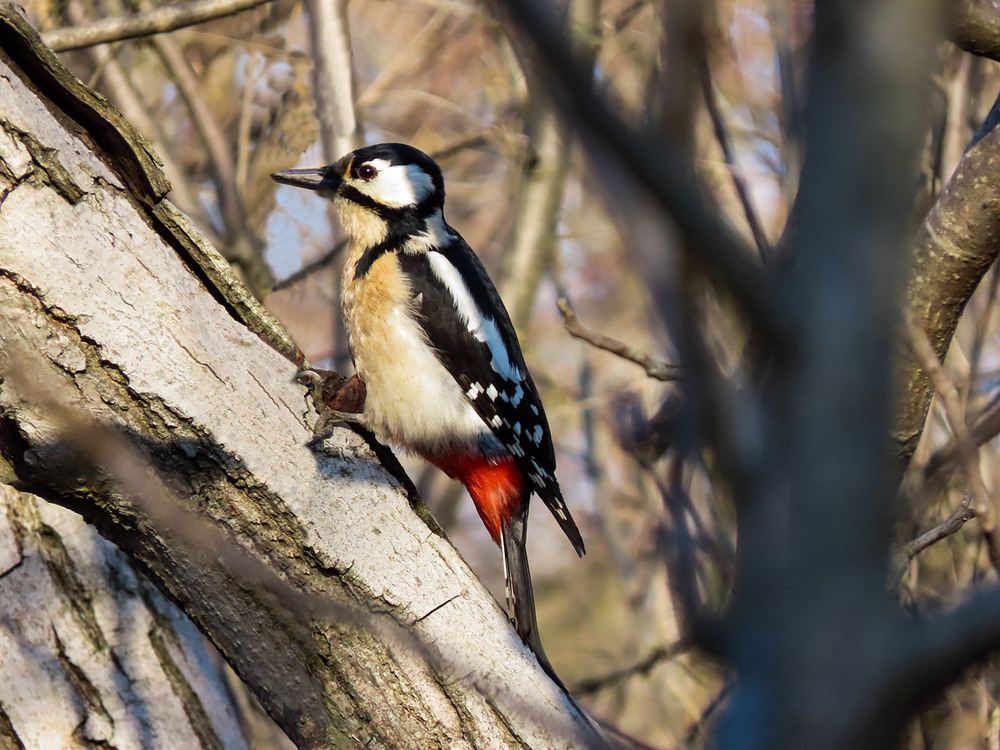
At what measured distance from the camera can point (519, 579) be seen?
129 inches

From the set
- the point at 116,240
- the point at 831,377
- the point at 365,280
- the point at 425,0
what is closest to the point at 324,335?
the point at 425,0

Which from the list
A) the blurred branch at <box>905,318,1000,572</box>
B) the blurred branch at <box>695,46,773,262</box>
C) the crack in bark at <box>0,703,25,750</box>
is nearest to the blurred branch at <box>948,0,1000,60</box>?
the blurred branch at <box>695,46,773,262</box>

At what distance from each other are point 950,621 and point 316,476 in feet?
5.45

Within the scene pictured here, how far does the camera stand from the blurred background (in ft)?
10.9

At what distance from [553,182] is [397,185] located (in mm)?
749

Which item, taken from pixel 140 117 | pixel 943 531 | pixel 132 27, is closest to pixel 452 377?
pixel 132 27

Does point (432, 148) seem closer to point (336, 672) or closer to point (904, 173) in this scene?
point (336, 672)

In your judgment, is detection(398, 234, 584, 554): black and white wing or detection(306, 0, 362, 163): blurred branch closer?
detection(398, 234, 584, 554): black and white wing

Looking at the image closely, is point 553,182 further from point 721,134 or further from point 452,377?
point 721,134

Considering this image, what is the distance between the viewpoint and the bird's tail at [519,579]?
2904 mm

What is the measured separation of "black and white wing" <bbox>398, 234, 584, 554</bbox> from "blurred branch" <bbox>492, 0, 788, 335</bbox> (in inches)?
107

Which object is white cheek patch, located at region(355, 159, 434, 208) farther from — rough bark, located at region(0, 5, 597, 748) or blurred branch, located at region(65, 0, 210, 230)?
rough bark, located at region(0, 5, 597, 748)

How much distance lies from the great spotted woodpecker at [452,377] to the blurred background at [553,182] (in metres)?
0.44

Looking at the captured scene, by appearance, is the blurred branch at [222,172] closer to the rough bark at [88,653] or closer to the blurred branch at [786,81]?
the rough bark at [88,653]
